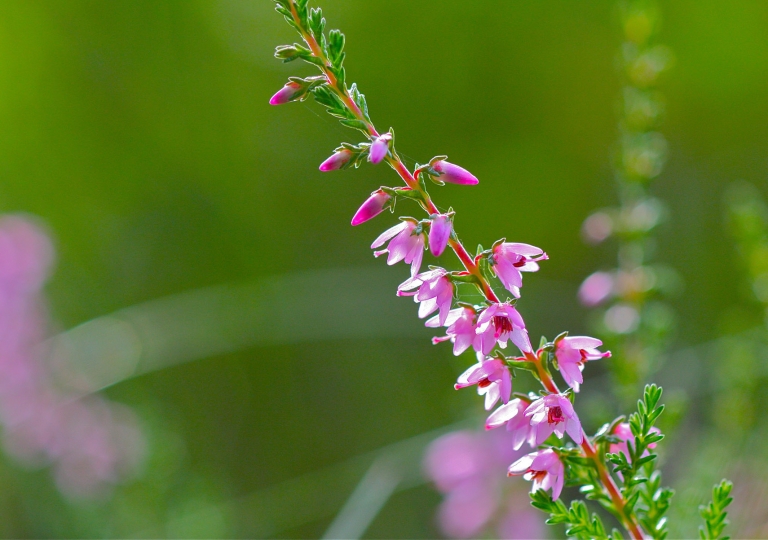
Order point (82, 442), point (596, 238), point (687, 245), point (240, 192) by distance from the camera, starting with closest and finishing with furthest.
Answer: point (596, 238) < point (82, 442) < point (687, 245) < point (240, 192)

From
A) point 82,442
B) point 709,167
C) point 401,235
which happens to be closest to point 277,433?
point 82,442

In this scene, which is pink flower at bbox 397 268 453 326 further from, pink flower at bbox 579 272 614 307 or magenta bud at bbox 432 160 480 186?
pink flower at bbox 579 272 614 307

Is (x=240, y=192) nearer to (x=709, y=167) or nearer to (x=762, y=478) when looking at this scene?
(x=709, y=167)

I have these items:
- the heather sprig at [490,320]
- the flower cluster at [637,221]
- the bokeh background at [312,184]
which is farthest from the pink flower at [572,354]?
the bokeh background at [312,184]

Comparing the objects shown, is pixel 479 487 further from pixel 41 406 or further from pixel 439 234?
pixel 41 406

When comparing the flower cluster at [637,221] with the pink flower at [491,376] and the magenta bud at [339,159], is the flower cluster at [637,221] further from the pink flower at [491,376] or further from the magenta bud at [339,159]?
the magenta bud at [339,159]

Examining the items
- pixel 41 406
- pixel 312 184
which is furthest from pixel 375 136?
pixel 312 184
